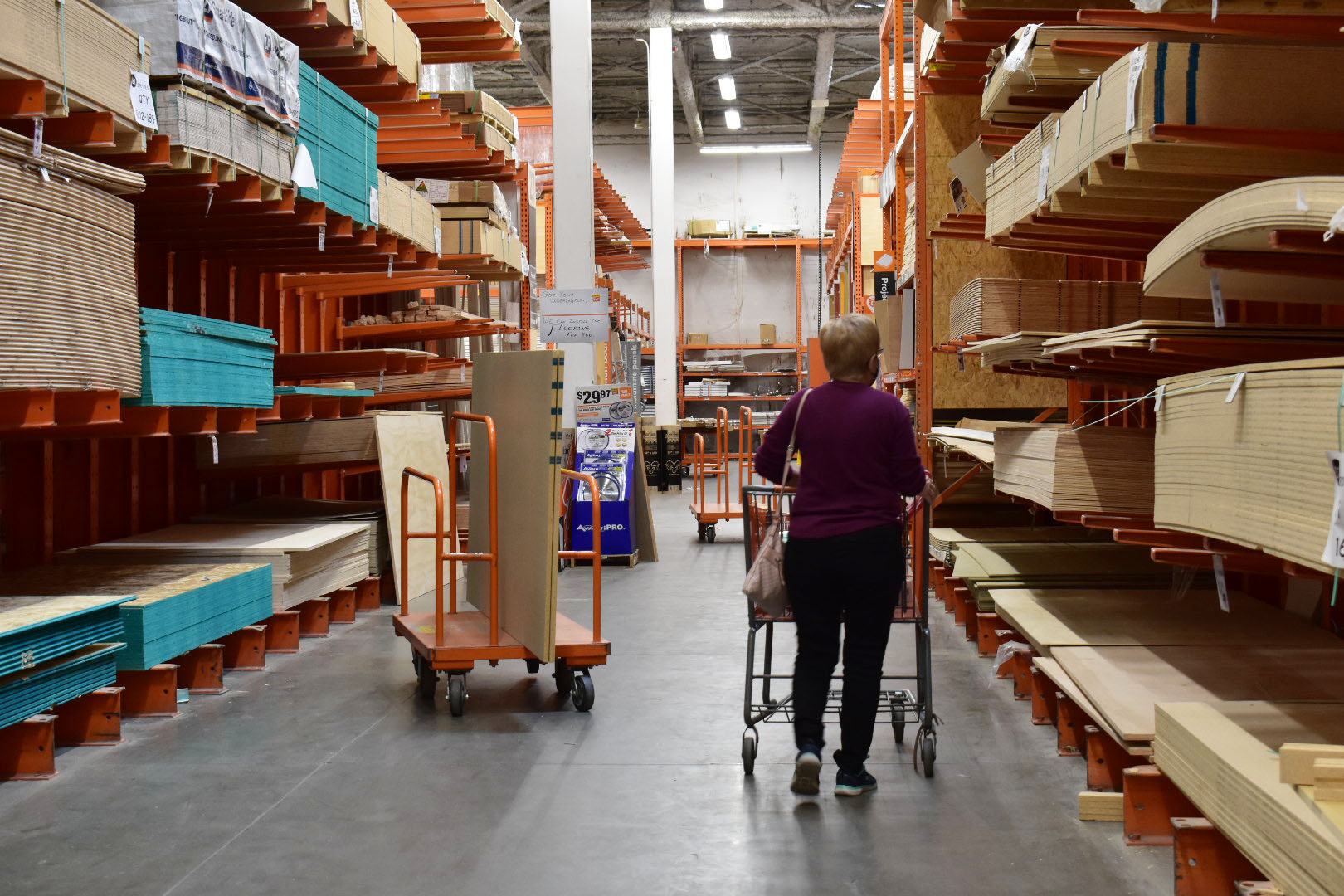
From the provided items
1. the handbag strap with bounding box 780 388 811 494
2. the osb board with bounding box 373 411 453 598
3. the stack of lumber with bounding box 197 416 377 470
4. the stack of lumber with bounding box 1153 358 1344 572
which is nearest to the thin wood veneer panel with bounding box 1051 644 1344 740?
Result: the stack of lumber with bounding box 1153 358 1344 572

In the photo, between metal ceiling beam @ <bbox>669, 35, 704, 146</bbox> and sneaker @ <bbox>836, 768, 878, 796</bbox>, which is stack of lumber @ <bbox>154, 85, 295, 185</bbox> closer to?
sneaker @ <bbox>836, 768, 878, 796</bbox>

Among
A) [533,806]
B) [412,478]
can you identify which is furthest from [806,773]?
[412,478]

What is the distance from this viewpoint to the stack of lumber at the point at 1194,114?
345 centimetres

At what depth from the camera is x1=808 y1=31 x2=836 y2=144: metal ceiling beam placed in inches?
830

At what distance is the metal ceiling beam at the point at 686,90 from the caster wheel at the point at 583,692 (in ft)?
52.6

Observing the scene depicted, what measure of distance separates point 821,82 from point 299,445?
17.7 meters

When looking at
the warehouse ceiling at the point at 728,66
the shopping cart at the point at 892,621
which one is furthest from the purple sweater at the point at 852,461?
the warehouse ceiling at the point at 728,66

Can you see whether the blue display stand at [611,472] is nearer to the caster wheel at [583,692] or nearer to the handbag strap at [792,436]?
the caster wheel at [583,692]

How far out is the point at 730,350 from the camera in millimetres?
27922

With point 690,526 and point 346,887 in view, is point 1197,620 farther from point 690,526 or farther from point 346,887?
point 690,526

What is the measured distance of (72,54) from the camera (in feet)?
15.0

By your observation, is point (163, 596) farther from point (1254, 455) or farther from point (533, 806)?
point (1254, 455)

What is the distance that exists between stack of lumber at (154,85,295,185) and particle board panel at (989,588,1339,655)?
4316 mm

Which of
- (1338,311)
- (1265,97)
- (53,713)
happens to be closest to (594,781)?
(53,713)
